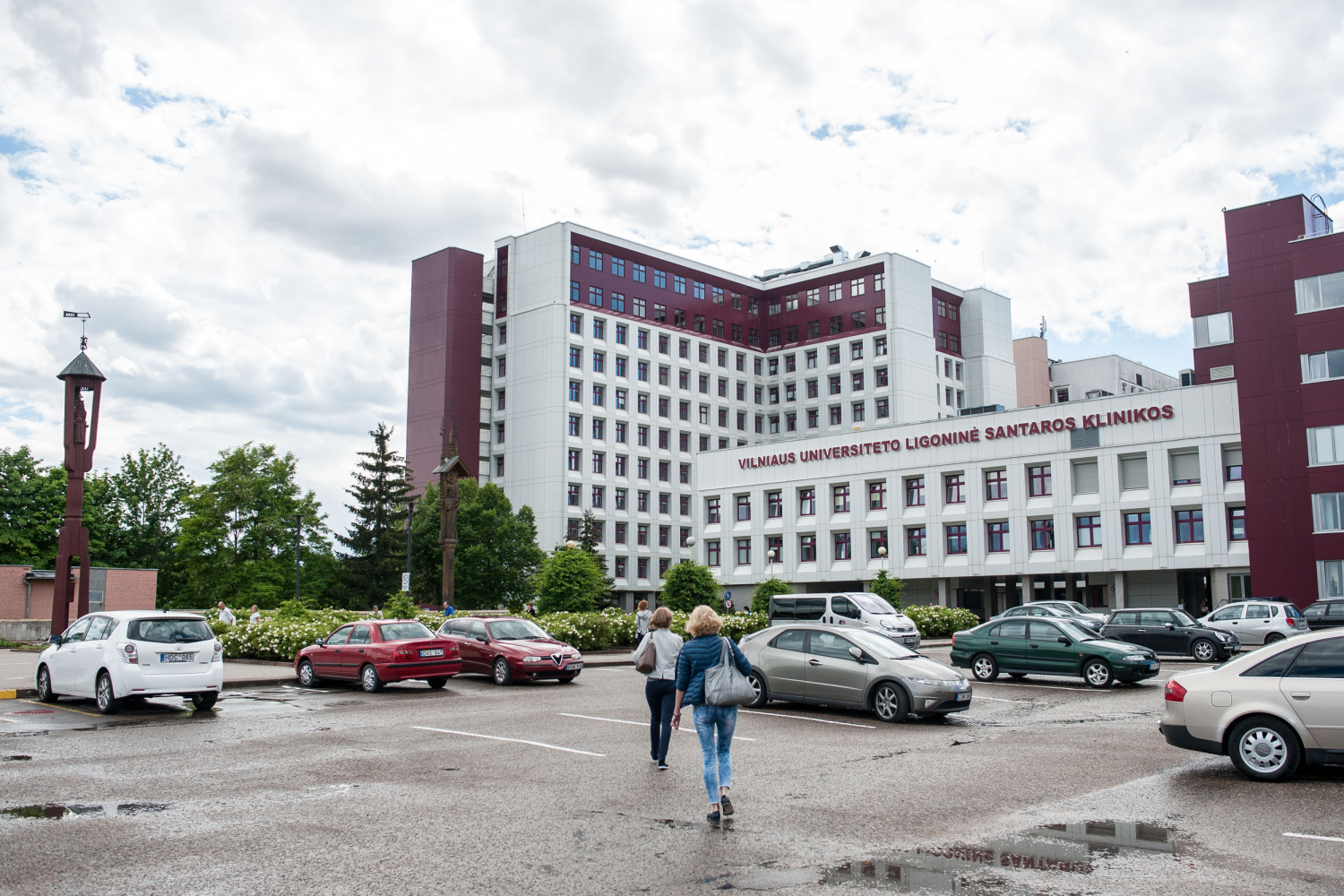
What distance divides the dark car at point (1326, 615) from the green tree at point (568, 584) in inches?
872

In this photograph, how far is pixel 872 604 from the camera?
3453cm

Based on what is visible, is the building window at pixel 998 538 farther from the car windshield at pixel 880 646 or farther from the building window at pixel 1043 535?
the car windshield at pixel 880 646

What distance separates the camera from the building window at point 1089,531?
177 feet

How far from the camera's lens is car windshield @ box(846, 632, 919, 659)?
51.8 ft

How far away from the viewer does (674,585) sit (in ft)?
120

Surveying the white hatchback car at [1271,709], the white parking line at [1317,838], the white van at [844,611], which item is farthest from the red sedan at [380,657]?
the white van at [844,611]

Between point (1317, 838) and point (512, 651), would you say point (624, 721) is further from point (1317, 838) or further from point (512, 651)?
point (1317, 838)

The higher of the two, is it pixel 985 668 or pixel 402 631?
pixel 402 631

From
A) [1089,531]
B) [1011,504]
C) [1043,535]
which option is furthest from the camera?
[1011,504]

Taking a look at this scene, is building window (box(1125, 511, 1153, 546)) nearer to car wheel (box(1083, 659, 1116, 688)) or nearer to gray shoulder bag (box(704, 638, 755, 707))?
car wheel (box(1083, 659, 1116, 688))

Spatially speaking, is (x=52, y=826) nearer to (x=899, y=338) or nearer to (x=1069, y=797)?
(x=1069, y=797)

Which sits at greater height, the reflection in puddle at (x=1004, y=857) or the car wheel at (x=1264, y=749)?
the car wheel at (x=1264, y=749)

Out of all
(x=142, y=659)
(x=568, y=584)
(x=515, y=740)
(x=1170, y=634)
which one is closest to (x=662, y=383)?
(x=568, y=584)

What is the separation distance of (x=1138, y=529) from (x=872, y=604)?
2478 centimetres
